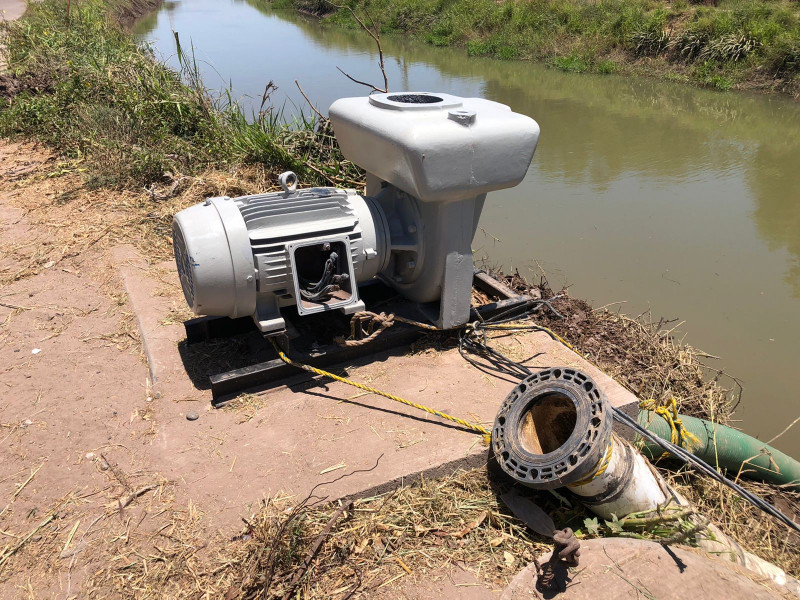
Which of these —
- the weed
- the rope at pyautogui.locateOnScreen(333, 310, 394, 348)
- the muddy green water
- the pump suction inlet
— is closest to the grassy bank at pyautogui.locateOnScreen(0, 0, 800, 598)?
the pump suction inlet

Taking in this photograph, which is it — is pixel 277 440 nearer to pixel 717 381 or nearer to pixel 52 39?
pixel 717 381

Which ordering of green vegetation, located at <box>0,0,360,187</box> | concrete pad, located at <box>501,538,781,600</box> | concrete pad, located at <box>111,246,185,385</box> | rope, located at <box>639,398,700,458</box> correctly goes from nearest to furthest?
concrete pad, located at <box>501,538,781,600</box> < rope, located at <box>639,398,700,458</box> < concrete pad, located at <box>111,246,185,385</box> < green vegetation, located at <box>0,0,360,187</box>

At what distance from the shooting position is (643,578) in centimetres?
190

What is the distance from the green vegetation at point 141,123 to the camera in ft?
18.0

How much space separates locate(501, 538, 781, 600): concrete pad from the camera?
1859mm

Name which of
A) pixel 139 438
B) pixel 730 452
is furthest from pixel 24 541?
pixel 730 452

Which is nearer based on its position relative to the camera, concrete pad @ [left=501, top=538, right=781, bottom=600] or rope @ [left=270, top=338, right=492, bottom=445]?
concrete pad @ [left=501, top=538, right=781, bottom=600]

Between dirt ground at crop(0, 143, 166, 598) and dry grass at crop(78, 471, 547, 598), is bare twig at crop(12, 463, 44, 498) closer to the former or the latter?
dirt ground at crop(0, 143, 166, 598)

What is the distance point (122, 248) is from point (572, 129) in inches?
286

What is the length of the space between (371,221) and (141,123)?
3994 mm

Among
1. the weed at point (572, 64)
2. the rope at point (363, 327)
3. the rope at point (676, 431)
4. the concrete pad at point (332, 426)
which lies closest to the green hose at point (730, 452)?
the rope at point (676, 431)

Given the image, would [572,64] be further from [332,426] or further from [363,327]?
[332,426]

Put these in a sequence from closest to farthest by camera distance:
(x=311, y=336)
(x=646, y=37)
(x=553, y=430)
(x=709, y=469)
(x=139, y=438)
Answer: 1. (x=709, y=469)
2. (x=553, y=430)
3. (x=139, y=438)
4. (x=311, y=336)
5. (x=646, y=37)

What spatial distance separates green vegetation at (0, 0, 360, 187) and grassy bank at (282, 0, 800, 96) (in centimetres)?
1003
